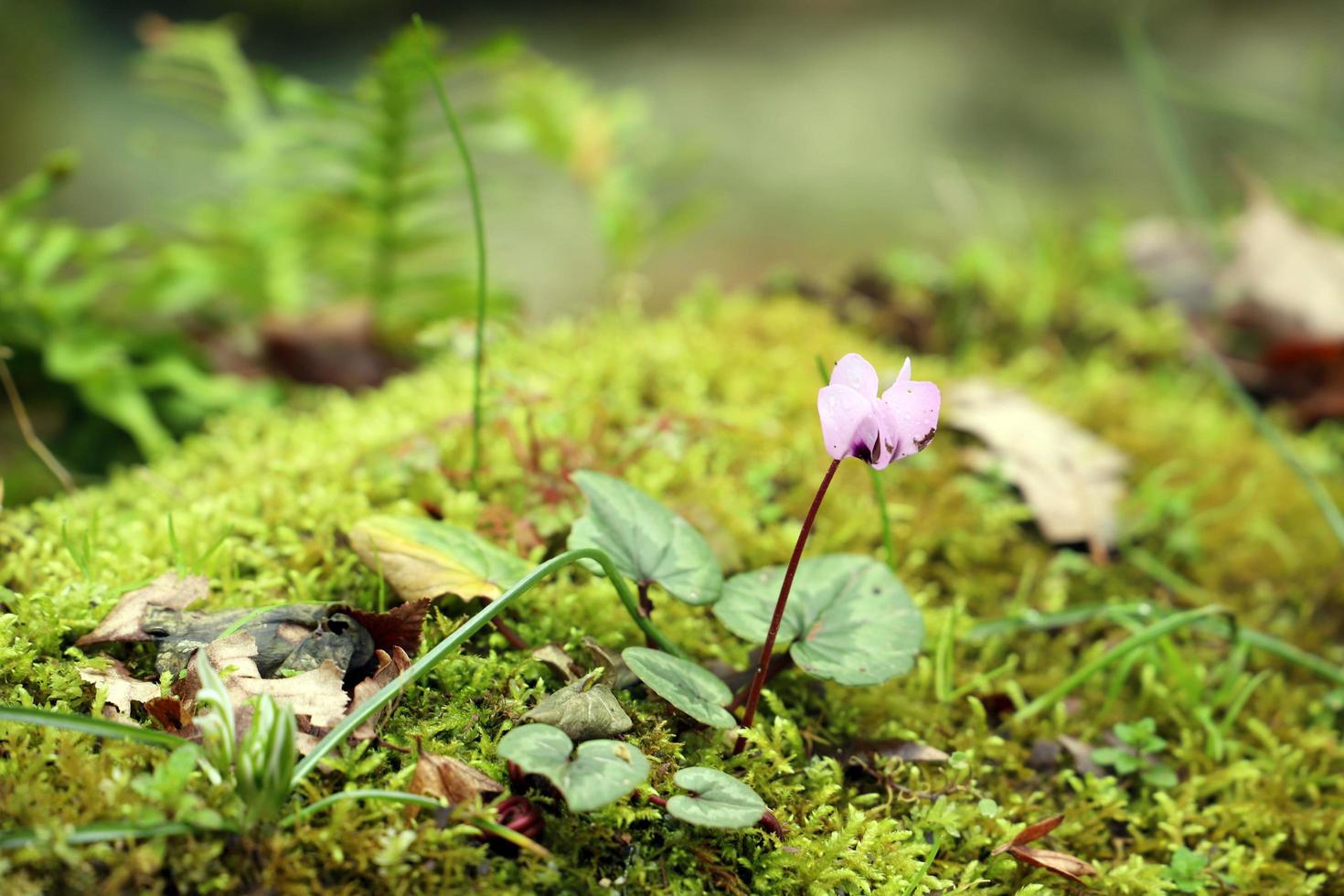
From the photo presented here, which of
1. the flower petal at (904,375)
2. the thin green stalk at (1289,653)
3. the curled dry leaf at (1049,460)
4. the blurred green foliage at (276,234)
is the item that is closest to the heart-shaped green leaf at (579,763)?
the flower petal at (904,375)

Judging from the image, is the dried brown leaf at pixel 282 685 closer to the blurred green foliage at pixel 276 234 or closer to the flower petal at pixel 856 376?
the flower petal at pixel 856 376

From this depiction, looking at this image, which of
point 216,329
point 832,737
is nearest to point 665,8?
point 216,329

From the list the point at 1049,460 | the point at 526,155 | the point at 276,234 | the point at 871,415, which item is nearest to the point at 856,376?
the point at 871,415

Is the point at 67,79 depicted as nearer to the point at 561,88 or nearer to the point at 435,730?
the point at 561,88

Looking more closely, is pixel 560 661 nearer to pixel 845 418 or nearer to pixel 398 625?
pixel 398 625

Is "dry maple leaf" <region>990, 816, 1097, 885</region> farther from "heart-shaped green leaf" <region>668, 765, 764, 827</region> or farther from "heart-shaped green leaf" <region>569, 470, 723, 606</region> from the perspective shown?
"heart-shaped green leaf" <region>569, 470, 723, 606</region>
